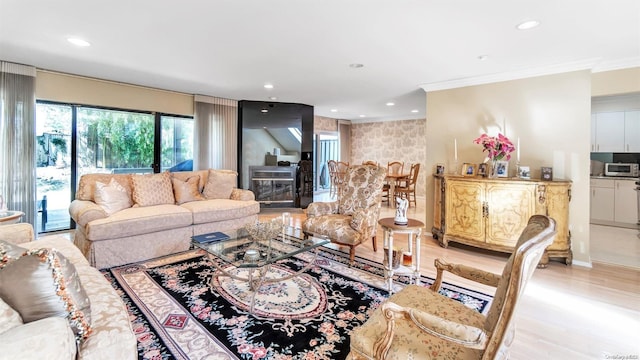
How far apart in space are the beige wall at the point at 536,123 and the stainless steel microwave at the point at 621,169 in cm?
282

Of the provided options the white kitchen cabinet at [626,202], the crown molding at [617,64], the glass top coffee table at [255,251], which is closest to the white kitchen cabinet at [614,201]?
the white kitchen cabinet at [626,202]

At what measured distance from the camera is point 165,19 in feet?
8.39

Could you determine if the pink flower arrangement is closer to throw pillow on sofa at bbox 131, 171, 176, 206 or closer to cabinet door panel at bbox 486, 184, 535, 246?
cabinet door panel at bbox 486, 184, 535, 246

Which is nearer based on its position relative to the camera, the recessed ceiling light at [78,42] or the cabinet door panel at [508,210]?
the recessed ceiling light at [78,42]

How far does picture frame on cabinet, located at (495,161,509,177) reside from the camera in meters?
3.85

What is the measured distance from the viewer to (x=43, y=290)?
43.1 inches

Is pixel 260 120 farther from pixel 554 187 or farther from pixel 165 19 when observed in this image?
pixel 554 187

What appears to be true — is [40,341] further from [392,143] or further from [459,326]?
[392,143]

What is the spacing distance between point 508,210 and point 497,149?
0.78 m

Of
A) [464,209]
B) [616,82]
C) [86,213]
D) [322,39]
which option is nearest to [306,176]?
[464,209]

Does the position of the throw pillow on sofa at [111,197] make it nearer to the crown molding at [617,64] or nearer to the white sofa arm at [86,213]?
the white sofa arm at [86,213]

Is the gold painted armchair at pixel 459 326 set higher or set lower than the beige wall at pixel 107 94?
→ lower

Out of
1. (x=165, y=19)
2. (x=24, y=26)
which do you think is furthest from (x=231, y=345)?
(x=24, y=26)

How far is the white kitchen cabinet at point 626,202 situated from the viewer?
509 cm
